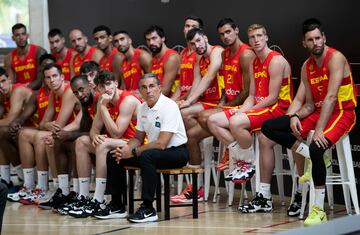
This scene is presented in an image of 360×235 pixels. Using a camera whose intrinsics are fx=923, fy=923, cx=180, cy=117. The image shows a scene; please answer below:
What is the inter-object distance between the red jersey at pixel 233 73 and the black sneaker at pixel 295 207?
4.57 feet

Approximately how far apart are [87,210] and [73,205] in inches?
8.4

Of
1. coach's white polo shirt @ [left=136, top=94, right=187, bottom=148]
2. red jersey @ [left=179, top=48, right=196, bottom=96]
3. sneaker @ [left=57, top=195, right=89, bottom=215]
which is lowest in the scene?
sneaker @ [left=57, top=195, right=89, bottom=215]

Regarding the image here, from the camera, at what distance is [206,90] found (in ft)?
31.5

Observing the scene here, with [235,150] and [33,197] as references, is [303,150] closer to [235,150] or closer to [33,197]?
[235,150]

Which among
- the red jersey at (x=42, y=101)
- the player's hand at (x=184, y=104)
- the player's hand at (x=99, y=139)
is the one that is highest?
the red jersey at (x=42, y=101)

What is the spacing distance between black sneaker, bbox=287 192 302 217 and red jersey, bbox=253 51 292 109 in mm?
872

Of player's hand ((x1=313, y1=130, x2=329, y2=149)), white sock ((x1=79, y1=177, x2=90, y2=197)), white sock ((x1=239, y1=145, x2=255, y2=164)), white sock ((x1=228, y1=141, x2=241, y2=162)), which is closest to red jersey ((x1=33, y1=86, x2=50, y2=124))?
white sock ((x1=79, y1=177, x2=90, y2=197))

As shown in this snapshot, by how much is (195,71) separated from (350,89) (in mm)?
2226

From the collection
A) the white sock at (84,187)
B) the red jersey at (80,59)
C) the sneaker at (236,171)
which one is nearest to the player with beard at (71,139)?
the white sock at (84,187)

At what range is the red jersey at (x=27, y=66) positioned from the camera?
1173 centimetres

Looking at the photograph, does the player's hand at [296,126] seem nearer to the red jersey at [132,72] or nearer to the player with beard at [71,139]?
the player with beard at [71,139]

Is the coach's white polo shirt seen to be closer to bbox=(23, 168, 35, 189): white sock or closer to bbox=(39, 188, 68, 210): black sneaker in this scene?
bbox=(39, 188, 68, 210): black sneaker

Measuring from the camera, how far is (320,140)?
758 centimetres

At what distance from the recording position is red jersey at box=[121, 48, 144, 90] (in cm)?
1049
